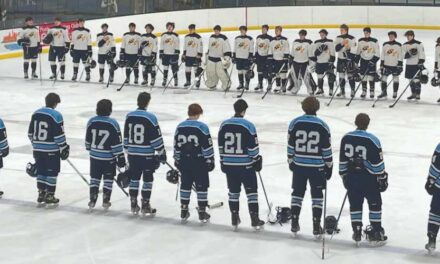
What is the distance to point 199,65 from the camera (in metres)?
17.4

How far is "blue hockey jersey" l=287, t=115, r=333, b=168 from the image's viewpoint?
7.49 m

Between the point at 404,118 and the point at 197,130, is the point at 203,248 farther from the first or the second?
the point at 404,118

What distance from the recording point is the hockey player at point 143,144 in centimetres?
815

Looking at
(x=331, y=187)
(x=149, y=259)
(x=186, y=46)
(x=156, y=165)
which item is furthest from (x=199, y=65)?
(x=149, y=259)

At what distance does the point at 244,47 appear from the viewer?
669 inches

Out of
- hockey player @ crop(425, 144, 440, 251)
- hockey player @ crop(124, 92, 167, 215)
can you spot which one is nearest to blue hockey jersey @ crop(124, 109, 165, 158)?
hockey player @ crop(124, 92, 167, 215)

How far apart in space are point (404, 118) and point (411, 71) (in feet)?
5.36

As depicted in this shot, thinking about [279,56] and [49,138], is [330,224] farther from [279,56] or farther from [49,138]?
[279,56]

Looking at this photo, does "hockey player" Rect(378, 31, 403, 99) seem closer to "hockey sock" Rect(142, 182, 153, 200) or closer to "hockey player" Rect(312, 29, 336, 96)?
"hockey player" Rect(312, 29, 336, 96)

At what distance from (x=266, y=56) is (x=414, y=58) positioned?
303cm

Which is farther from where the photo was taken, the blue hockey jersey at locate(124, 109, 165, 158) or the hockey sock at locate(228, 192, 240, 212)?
the blue hockey jersey at locate(124, 109, 165, 158)

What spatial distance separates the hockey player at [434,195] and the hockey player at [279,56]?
9.52 meters

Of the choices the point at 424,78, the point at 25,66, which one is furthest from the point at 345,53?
the point at 25,66

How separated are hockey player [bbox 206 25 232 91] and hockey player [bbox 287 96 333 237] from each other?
9.41 metres
